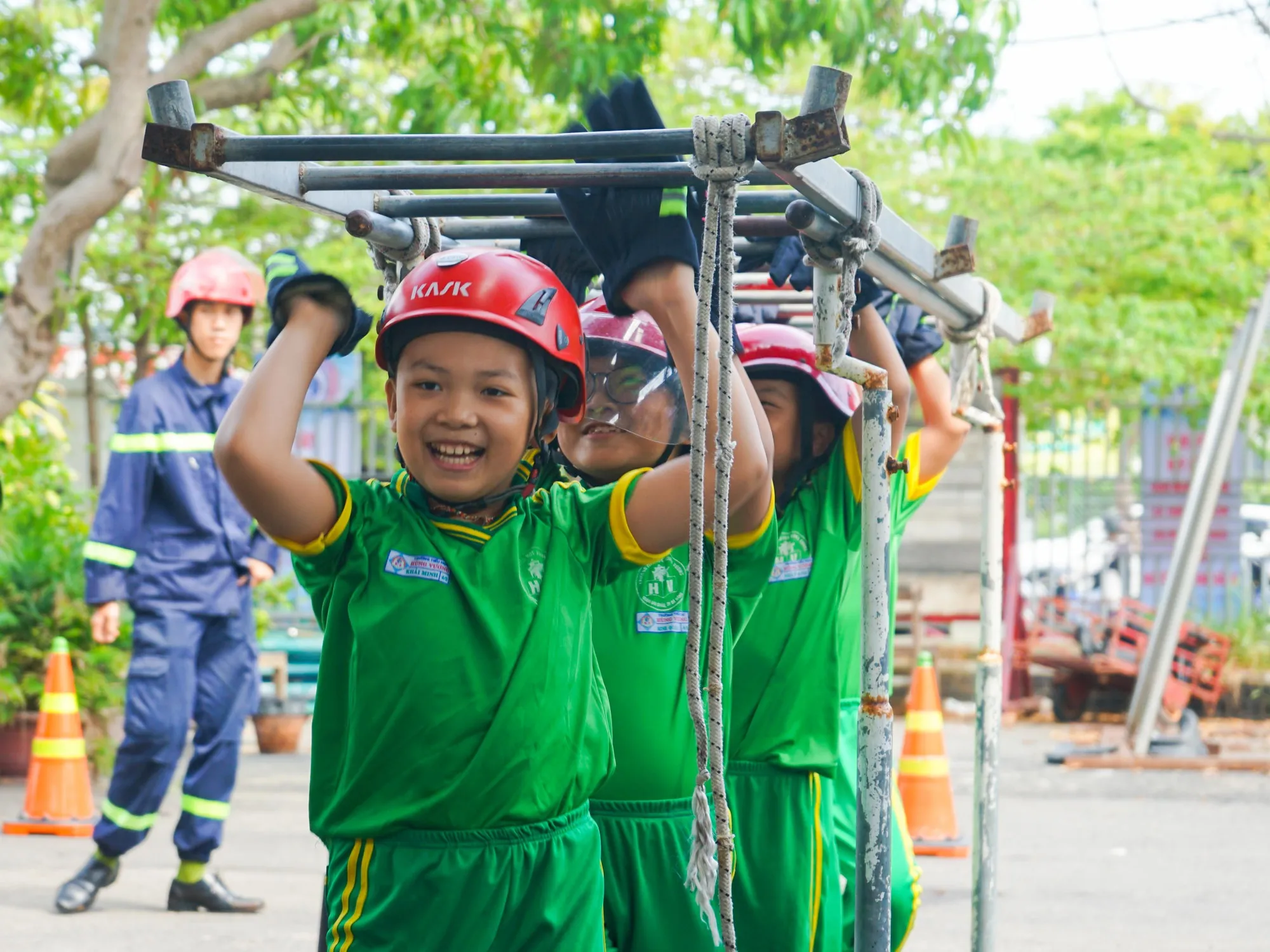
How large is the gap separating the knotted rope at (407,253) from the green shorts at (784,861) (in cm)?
126

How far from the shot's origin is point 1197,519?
11.1m

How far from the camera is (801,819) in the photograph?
3.82 m

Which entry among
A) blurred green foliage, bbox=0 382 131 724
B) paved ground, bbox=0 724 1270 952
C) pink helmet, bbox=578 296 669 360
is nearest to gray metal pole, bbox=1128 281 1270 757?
paved ground, bbox=0 724 1270 952

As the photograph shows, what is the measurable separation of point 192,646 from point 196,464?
2.31 ft

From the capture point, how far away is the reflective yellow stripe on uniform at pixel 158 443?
22.2ft

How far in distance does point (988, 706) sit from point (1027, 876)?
3.54 meters

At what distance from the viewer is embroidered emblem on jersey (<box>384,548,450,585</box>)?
2.85 metres

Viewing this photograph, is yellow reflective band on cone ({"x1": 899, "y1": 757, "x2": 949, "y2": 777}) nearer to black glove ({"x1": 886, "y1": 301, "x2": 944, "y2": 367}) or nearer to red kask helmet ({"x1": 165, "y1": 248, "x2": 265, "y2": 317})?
red kask helmet ({"x1": 165, "y1": 248, "x2": 265, "y2": 317})

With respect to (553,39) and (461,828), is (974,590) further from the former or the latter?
(461,828)

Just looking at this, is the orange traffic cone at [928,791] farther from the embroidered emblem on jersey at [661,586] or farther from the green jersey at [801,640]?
the embroidered emblem on jersey at [661,586]

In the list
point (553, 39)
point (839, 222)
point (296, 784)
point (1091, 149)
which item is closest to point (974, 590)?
point (1091, 149)

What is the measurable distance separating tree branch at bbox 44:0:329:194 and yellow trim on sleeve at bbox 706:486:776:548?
5.96 m

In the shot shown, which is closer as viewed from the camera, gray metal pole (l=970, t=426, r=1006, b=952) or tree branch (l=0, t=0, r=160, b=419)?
gray metal pole (l=970, t=426, r=1006, b=952)

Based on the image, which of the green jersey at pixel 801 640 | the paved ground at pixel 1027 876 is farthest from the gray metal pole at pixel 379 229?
the paved ground at pixel 1027 876
